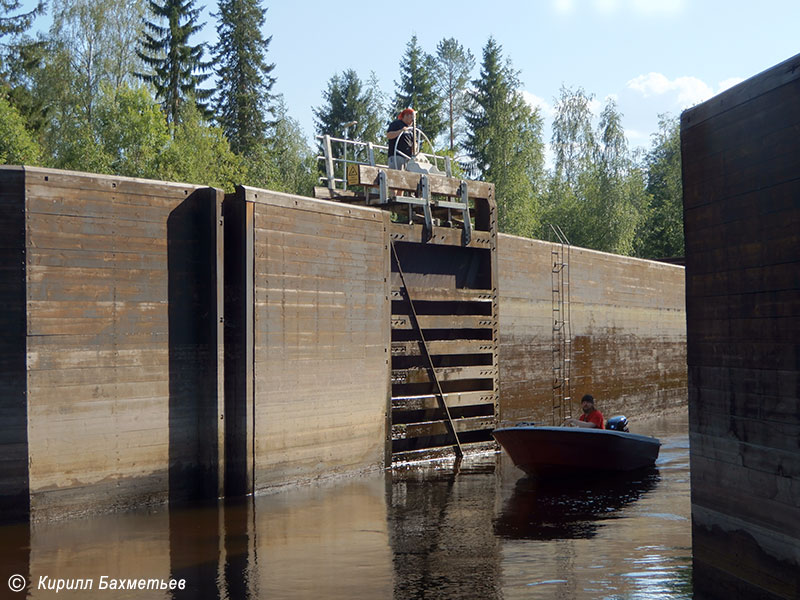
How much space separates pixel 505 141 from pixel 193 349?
115 ft

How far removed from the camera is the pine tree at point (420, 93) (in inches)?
1911


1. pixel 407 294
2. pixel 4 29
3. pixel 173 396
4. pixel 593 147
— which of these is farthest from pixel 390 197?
pixel 593 147

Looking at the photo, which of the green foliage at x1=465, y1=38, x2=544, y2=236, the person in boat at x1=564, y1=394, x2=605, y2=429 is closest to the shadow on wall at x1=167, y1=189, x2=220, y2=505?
the person in boat at x1=564, y1=394, x2=605, y2=429

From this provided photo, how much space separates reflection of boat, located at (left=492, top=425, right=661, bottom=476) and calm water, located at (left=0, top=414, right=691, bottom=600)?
1.91ft

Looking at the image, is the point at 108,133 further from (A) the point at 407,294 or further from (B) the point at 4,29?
(A) the point at 407,294

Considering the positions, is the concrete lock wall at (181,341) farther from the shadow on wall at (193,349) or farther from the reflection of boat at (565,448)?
the reflection of boat at (565,448)

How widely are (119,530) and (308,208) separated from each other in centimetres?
556

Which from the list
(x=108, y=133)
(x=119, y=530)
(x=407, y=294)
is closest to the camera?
(x=119, y=530)

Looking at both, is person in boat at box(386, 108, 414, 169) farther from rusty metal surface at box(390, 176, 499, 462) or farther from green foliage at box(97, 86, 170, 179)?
green foliage at box(97, 86, 170, 179)

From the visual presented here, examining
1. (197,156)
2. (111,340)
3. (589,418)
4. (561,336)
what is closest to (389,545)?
(111,340)

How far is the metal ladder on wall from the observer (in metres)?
21.1

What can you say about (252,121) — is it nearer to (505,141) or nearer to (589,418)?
(505,141)

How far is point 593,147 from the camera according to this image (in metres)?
51.4

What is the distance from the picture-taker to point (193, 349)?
12.5m
